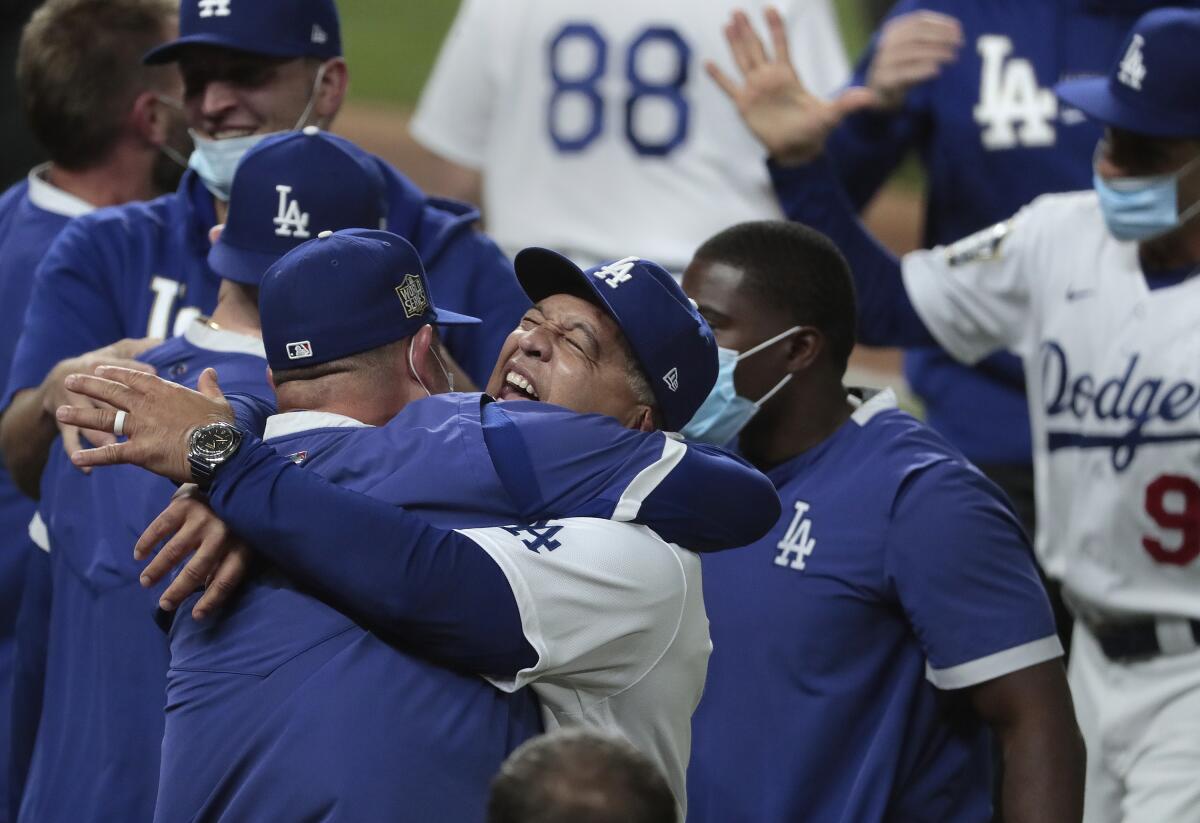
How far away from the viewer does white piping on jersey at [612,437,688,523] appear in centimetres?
263

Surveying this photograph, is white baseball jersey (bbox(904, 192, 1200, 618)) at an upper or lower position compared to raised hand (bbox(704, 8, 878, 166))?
lower

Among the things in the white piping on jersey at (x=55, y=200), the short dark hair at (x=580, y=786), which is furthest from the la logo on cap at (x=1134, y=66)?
the short dark hair at (x=580, y=786)

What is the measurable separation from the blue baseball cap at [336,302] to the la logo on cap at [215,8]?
4.46 ft

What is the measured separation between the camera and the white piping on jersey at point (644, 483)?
2.63m

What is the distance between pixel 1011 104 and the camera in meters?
5.91

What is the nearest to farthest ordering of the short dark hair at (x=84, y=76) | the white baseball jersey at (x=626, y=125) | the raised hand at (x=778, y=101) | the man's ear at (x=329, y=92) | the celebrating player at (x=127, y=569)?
the celebrating player at (x=127, y=569), the man's ear at (x=329, y=92), the short dark hair at (x=84, y=76), the raised hand at (x=778, y=101), the white baseball jersey at (x=626, y=125)

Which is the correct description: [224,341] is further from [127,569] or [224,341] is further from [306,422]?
[306,422]

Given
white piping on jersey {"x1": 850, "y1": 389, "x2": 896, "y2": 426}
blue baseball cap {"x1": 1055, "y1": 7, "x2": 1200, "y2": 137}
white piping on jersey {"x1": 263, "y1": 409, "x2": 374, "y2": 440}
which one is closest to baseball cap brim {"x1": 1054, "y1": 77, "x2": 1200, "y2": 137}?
blue baseball cap {"x1": 1055, "y1": 7, "x2": 1200, "y2": 137}

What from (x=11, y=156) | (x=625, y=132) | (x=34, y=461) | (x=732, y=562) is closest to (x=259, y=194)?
(x=34, y=461)

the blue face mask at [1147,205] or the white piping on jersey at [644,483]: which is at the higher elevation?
the white piping on jersey at [644,483]

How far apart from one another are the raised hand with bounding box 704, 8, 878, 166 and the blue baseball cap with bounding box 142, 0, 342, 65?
1.26 metres

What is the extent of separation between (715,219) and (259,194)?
2542 mm

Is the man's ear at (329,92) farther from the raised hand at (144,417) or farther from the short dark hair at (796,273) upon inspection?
the raised hand at (144,417)

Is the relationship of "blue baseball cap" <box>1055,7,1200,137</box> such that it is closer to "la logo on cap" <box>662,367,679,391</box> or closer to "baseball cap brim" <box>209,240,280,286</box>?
"la logo on cap" <box>662,367,679,391</box>
